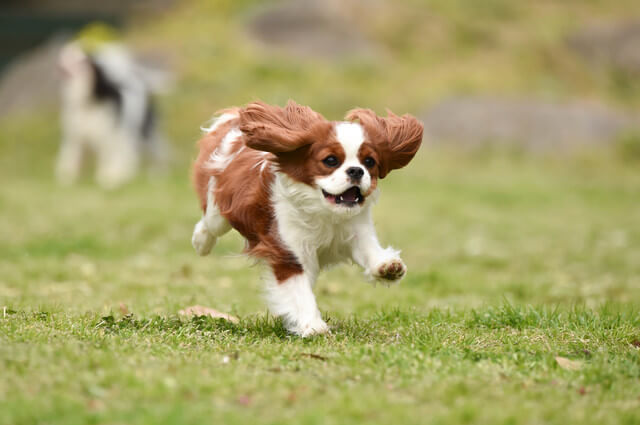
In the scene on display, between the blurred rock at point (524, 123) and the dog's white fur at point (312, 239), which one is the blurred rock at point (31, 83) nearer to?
the blurred rock at point (524, 123)

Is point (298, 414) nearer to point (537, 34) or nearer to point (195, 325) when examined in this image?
point (195, 325)

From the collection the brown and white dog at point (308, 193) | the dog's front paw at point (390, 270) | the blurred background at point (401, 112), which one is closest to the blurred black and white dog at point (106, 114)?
the blurred background at point (401, 112)

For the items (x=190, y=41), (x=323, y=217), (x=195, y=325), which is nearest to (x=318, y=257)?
(x=323, y=217)

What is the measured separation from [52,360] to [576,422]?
2.26 metres

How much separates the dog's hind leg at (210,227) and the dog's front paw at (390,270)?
1.18 meters

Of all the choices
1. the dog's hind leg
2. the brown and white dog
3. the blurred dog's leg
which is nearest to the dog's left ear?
the brown and white dog

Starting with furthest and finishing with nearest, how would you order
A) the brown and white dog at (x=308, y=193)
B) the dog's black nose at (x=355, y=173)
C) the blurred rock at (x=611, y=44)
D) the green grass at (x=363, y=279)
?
the blurred rock at (x=611, y=44) < the brown and white dog at (x=308, y=193) < the dog's black nose at (x=355, y=173) < the green grass at (x=363, y=279)

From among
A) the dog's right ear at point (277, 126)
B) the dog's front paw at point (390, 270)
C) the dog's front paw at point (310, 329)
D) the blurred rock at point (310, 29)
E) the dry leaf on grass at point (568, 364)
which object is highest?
the blurred rock at point (310, 29)

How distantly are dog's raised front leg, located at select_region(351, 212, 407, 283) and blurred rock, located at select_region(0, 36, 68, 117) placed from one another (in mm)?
16245

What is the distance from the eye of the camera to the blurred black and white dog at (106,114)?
1516cm

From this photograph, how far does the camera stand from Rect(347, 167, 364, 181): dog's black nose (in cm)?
438

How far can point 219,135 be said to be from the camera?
5.54 meters

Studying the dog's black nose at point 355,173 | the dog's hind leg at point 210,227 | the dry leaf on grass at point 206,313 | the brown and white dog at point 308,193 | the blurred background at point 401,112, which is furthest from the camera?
the blurred background at point 401,112

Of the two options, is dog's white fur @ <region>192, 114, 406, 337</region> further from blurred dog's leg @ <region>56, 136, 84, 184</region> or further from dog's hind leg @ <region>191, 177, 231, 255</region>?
blurred dog's leg @ <region>56, 136, 84, 184</region>
